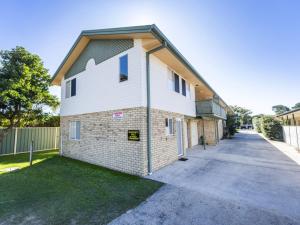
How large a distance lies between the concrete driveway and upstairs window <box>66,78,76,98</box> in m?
8.17

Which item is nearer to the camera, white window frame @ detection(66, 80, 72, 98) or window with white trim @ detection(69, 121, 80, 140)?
window with white trim @ detection(69, 121, 80, 140)

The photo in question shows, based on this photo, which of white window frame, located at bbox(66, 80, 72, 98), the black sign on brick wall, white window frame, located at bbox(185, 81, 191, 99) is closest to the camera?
the black sign on brick wall

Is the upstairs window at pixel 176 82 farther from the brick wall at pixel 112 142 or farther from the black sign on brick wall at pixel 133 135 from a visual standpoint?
the black sign on brick wall at pixel 133 135

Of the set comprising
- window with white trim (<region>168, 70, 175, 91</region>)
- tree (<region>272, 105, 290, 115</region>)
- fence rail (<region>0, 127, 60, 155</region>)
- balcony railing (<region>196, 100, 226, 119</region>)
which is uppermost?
tree (<region>272, 105, 290, 115</region>)

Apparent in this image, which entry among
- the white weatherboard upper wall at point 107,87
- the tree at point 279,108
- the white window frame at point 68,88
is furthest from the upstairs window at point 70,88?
the tree at point 279,108

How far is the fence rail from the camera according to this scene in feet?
38.1

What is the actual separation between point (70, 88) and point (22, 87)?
121 inches

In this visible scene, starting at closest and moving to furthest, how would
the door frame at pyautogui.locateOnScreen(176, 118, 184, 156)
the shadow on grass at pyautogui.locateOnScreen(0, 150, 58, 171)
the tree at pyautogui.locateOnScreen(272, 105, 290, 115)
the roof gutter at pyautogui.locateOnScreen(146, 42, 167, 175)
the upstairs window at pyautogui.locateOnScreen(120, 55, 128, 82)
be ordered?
the roof gutter at pyautogui.locateOnScreen(146, 42, 167, 175)
the upstairs window at pyautogui.locateOnScreen(120, 55, 128, 82)
the shadow on grass at pyautogui.locateOnScreen(0, 150, 58, 171)
the door frame at pyautogui.locateOnScreen(176, 118, 184, 156)
the tree at pyautogui.locateOnScreen(272, 105, 290, 115)

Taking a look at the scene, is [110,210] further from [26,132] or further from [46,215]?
[26,132]

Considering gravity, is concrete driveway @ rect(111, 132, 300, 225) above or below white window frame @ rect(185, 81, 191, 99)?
below

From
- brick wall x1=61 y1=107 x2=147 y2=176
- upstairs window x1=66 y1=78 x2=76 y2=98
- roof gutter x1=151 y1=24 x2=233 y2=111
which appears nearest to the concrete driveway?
brick wall x1=61 y1=107 x2=147 y2=176

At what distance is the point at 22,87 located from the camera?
10.4 meters

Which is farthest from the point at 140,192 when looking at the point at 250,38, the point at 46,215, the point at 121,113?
the point at 250,38

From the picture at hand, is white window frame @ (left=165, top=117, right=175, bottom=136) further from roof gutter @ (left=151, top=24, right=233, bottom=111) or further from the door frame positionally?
roof gutter @ (left=151, top=24, right=233, bottom=111)
